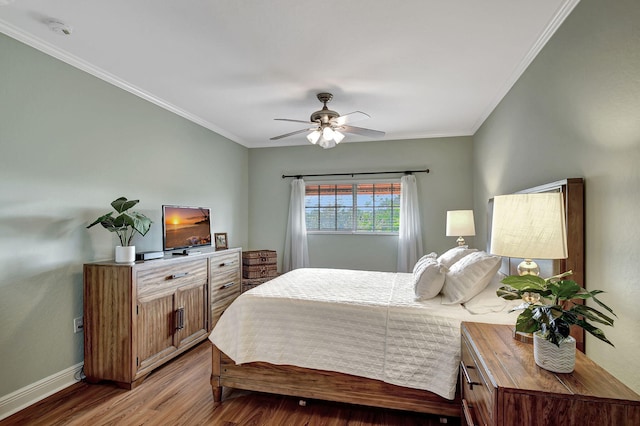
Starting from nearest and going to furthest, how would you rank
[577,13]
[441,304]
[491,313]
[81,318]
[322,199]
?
[577,13] → [491,313] → [441,304] → [81,318] → [322,199]

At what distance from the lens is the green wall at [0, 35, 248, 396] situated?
2197 mm

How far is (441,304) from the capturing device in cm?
216

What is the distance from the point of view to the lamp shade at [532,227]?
4.46 ft

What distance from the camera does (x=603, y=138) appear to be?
5.24 feet

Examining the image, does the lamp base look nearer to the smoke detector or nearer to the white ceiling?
the white ceiling

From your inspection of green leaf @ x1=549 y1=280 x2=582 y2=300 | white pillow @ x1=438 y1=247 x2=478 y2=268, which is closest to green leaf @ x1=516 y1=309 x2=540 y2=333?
green leaf @ x1=549 y1=280 x2=582 y2=300

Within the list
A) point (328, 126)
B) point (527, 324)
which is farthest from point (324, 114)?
point (527, 324)

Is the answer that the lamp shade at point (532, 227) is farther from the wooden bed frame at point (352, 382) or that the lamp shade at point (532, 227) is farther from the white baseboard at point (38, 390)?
the white baseboard at point (38, 390)

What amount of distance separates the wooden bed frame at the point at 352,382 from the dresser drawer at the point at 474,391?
0.27m

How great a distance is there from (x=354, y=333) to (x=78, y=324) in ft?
7.53

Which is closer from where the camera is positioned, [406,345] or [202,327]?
[406,345]

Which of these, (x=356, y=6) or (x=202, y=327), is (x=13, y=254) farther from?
(x=356, y=6)

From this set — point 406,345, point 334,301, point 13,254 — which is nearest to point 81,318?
point 13,254

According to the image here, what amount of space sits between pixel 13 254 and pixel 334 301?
228cm
